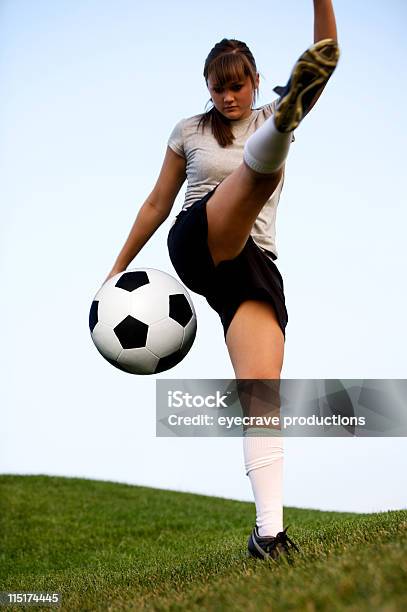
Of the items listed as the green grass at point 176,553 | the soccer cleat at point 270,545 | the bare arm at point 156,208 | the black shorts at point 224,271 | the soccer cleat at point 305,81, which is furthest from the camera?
the bare arm at point 156,208

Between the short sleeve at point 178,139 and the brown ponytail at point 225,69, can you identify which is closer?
the brown ponytail at point 225,69

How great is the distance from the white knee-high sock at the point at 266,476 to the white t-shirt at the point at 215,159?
966mm

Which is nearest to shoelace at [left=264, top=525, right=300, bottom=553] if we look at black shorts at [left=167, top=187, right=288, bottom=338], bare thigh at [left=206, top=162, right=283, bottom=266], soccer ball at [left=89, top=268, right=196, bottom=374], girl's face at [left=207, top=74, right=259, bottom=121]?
black shorts at [left=167, top=187, right=288, bottom=338]

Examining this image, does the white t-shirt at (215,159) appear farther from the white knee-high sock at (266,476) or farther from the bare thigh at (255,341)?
the white knee-high sock at (266,476)

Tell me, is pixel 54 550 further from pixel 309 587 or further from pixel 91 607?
pixel 309 587

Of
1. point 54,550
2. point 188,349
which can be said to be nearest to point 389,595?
point 188,349

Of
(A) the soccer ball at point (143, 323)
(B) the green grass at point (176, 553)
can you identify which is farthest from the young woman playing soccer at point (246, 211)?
(B) the green grass at point (176, 553)

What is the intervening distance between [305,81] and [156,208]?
150 cm

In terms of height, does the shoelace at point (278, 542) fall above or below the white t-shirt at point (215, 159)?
below

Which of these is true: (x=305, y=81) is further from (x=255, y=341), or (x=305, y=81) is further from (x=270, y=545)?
(x=270, y=545)

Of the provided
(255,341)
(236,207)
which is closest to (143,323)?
(255,341)

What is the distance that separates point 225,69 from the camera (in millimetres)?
3619

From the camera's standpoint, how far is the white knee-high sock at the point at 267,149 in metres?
3.08

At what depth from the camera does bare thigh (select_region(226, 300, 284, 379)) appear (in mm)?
3438
